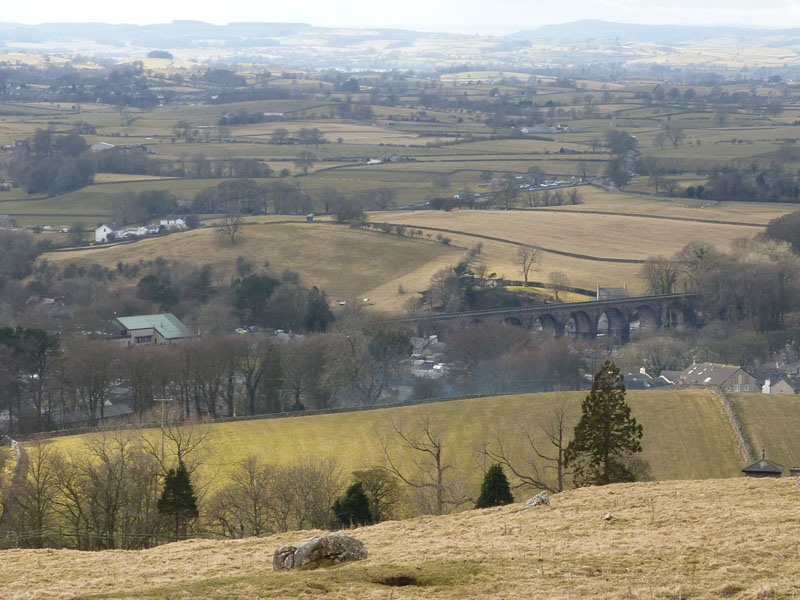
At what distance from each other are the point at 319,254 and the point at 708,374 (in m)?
47.2

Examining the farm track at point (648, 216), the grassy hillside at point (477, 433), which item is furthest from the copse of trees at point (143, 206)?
the grassy hillside at point (477, 433)

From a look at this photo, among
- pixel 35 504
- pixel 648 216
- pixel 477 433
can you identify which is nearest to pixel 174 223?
pixel 648 216

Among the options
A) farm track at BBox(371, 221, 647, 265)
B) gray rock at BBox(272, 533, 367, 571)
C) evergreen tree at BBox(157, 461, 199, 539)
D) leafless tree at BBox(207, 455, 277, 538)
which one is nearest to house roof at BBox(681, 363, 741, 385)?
farm track at BBox(371, 221, 647, 265)

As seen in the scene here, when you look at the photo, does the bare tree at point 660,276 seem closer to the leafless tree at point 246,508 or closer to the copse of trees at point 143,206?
the copse of trees at point 143,206

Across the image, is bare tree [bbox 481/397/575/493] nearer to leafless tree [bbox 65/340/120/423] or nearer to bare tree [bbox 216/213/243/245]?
leafless tree [bbox 65/340/120/423]

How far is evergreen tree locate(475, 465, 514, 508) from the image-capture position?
3572 centimetres

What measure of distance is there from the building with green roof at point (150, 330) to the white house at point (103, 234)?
32.7m

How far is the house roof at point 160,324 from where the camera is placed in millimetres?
85562

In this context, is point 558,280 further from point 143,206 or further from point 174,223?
point 143,206

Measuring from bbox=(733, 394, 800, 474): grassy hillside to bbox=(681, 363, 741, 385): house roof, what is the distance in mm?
14172

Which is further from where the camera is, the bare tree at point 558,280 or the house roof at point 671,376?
the bare tree at point 558,280

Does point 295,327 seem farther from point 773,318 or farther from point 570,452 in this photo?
point 570,452

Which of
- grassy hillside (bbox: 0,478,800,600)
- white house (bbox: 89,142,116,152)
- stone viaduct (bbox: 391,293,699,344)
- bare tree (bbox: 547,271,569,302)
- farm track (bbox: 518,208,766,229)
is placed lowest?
stone viaduct (bbox: 391,293,699,344)

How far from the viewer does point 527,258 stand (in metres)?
106
